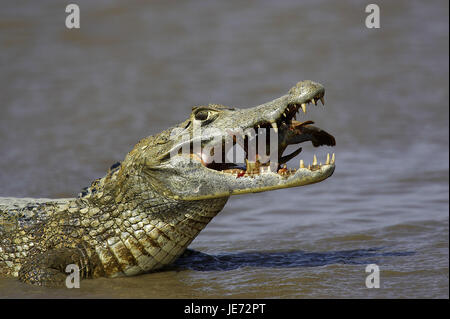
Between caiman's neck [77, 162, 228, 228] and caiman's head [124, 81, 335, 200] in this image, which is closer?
caiman's head [124, 81, 335, 200]

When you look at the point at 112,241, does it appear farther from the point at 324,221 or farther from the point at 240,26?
the point at 240,26

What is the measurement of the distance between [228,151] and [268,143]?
0.29m

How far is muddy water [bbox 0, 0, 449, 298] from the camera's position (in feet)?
16.1

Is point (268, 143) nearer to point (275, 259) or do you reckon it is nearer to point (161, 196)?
point (161, 196)

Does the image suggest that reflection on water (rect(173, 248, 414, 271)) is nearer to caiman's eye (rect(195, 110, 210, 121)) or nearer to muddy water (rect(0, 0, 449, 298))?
muddy water (rect(0, 0, 449, 298))

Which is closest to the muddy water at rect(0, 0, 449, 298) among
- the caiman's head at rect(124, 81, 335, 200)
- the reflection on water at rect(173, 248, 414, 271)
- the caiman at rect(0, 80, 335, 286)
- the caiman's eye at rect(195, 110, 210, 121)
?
the reflection on water at rect(173, 248, 414, 271)

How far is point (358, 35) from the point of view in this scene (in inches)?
560

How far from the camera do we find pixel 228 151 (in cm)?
451

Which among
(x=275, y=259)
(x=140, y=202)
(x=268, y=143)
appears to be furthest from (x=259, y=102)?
(x=140, y=202)

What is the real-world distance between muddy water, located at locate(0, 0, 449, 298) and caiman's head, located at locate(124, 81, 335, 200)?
2.50ft

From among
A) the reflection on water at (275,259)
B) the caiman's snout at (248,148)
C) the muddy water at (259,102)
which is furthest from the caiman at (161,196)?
the reflection on water at (275,259)

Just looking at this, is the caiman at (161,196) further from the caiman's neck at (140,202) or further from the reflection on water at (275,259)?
the reflection on water at (275,259)

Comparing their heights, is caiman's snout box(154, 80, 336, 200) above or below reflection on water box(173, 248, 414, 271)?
above

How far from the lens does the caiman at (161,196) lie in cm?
434
